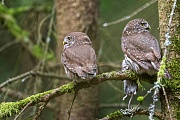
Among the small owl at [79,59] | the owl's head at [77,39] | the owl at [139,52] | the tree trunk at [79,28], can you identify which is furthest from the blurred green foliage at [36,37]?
the owl at [139,52]

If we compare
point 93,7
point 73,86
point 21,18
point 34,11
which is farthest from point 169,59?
point 21,18

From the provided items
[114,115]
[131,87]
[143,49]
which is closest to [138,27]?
[143,49]

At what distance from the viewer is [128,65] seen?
3652 mm

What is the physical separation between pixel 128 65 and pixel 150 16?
2.89ft

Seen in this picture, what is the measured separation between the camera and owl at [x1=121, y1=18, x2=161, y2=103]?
11.3 ft

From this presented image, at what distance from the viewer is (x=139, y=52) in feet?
11.9

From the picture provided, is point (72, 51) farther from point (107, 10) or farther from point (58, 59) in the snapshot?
point (107, 10)

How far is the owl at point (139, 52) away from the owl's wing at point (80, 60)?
0.26m

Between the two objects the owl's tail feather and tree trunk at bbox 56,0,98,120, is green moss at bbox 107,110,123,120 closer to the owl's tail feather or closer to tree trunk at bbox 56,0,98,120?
the owl's tail feather

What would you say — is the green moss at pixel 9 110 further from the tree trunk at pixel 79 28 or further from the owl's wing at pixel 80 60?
the tree trunk at pixel 79 28

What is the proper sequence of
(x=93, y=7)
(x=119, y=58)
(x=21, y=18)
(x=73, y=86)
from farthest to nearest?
(x=21, y=18), (x=119, y=58), (x=93, y=7), (x=73, y=86)

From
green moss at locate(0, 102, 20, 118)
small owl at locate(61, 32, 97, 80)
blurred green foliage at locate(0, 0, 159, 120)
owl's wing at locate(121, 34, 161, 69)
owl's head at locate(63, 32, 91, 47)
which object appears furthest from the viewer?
blurred green foliage at locate(0, 0, 159, 120)

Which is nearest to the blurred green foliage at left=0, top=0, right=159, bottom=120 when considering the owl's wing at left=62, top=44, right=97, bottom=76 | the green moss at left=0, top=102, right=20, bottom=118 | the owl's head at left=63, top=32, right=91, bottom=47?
the owl's head at left=63, top=32, right=91, bottom=47

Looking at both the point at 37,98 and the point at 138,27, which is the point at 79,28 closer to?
the point at 138,27
